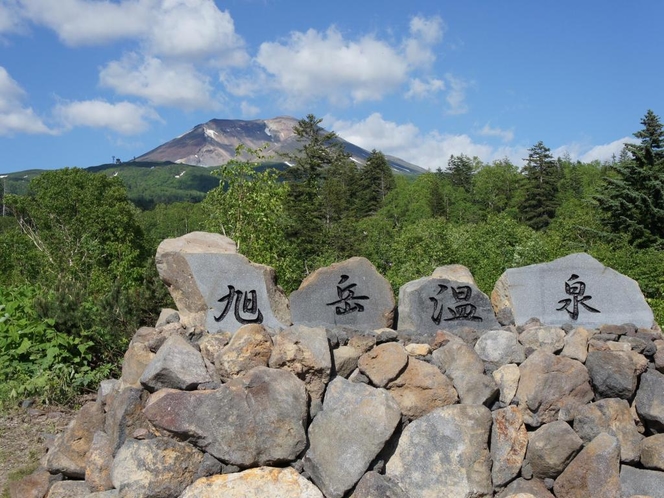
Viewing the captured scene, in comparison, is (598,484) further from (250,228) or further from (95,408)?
A: (250,228)

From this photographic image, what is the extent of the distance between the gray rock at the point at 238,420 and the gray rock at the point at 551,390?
1972mm

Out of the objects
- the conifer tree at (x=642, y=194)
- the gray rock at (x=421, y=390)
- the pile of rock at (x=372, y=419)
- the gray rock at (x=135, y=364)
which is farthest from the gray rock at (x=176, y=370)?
the conifer tree at (x=642, y=194)

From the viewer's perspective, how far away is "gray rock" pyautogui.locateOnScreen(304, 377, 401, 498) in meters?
4.79

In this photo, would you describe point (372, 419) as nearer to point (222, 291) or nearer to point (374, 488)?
point (374, 488)

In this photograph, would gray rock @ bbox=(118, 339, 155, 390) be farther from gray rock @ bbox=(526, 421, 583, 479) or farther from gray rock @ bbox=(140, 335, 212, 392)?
gray rock @ bbox=(526, 421, 583, 479)

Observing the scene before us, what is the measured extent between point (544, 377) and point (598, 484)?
3.03 feet

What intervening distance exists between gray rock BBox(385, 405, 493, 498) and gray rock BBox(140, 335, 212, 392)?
1.77 m

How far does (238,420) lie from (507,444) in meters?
2.25

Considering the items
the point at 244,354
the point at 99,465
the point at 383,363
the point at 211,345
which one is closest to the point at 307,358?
the point at 244,354

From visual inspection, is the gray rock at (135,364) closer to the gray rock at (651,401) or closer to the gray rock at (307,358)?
the gray rock at (307,358)

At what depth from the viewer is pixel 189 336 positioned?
230 inches

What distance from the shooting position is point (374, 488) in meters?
4.74

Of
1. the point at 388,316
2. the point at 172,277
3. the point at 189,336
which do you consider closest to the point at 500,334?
the point at 388,316

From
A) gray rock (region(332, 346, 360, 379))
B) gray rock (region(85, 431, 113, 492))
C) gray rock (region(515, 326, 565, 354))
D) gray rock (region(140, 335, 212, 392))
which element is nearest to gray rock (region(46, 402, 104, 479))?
gray rock (region(85, 431, 113, 492))
